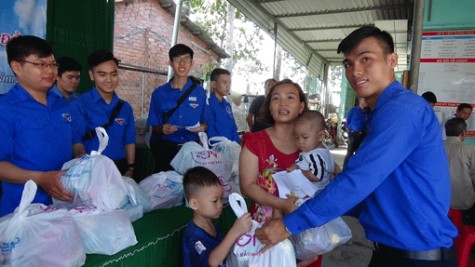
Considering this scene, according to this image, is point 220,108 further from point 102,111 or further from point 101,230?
point 101,230

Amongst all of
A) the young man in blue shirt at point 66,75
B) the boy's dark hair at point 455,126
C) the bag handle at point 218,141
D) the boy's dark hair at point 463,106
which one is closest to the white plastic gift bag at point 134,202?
the bag handle at point 218,141

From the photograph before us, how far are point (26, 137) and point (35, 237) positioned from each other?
2.32ft

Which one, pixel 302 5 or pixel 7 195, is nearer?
pixel 7 195

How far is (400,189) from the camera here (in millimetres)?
1278

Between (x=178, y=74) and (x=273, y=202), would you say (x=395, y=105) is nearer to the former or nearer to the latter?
(x=273, y=202)

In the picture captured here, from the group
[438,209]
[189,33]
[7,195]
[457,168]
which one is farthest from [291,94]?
[189,33]

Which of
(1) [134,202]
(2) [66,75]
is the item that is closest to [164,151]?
(2) [66,75]

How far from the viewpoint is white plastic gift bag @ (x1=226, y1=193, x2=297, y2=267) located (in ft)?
4.90

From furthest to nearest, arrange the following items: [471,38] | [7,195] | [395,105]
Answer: [471,38], [7,195], [395,105]

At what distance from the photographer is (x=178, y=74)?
343cm

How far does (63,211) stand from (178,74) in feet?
7.02

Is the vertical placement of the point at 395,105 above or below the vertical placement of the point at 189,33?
below

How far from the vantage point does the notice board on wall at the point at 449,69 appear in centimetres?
415

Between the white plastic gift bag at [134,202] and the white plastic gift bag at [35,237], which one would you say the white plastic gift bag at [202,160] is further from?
the white plastic gift bag at [35,237]
